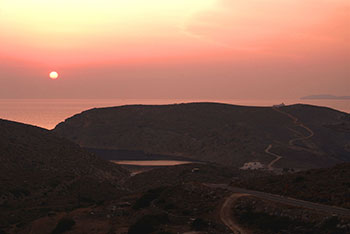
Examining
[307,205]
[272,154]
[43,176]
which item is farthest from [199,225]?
[272,154]

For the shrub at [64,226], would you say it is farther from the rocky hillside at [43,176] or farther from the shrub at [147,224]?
the rocky hillside at [43,176]

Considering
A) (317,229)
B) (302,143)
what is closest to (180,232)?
(317,229)

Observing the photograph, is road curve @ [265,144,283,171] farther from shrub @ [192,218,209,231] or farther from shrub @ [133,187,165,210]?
shrub @ [192,218,209,231]

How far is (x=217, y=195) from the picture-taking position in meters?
46.9

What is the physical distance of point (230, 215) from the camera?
39938 mm

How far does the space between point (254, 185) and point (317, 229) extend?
20.6 metres

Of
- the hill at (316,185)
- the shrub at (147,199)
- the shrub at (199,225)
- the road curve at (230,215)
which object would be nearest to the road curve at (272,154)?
the hill at (316,185)

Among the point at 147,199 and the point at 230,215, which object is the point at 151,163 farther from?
the point at 230,215

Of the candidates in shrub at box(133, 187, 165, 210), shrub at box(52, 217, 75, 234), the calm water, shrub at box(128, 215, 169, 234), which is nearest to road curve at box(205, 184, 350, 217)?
shrub at box(128, 215, 169, 234)

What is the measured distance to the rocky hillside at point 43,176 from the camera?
6084cm

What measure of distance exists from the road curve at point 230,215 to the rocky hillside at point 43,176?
84.6ft

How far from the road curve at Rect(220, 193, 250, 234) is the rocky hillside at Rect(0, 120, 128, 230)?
2579cm

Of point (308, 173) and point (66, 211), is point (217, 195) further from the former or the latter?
point (66, 211)

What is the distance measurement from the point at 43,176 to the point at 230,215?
51540mm
